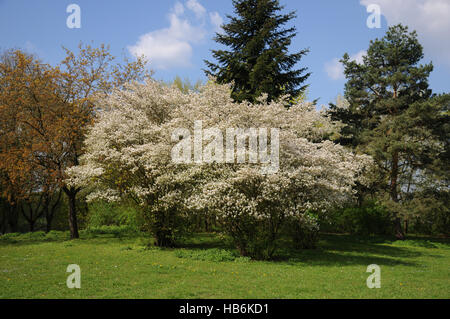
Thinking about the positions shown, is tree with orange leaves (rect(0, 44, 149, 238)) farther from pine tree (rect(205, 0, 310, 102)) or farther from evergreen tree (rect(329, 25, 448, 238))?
evergreen tree (rect(329, 25, 448, 238))

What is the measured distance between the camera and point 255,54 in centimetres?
2322

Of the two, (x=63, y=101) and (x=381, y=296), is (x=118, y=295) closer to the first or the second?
(x=381, y=296)

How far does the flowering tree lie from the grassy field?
153 cm

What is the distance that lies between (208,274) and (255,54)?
17.7 m

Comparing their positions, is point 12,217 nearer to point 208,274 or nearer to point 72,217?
point 72,217

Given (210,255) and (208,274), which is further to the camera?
(210,255)

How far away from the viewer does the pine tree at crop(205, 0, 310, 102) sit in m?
22.3

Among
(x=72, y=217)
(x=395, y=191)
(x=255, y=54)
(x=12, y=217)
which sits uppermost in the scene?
(x=255, y=54)

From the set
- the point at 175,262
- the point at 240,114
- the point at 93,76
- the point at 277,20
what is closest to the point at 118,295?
→ the point at 175,262

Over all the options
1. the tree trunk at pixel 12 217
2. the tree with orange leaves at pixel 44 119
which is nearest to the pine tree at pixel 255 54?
the tree with orange leaves at pixel 44 119

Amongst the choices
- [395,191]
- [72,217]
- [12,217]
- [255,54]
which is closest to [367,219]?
[395,191]

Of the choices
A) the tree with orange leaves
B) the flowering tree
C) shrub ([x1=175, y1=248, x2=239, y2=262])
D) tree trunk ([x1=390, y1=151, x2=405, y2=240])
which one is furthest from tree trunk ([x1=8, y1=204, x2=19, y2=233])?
tree trunk ([x1=390, y1=151, x2=405, y2=240])

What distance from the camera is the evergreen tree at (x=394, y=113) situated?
20000 millimetres
